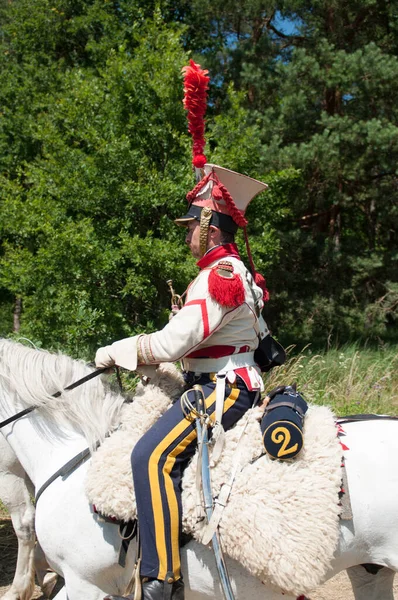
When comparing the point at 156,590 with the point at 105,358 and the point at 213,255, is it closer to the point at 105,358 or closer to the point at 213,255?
the point at 105,358

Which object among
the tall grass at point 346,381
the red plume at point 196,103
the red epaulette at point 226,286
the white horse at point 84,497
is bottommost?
the tall grass at point 346,381

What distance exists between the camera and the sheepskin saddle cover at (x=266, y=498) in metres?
2.46

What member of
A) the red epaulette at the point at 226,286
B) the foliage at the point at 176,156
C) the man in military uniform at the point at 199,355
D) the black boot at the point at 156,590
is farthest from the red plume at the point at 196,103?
the foliage at the point at 176,156

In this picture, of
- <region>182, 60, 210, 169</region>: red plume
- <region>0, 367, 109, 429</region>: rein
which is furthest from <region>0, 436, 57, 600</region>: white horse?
<region>182, 60, 210, 169</region>: red plume

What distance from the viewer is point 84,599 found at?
278 cm

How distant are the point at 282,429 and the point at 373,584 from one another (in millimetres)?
1114

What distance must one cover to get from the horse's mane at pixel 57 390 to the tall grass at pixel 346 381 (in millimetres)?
4147

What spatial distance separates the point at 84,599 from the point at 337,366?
19.6ft

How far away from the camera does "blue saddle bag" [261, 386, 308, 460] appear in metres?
2.59

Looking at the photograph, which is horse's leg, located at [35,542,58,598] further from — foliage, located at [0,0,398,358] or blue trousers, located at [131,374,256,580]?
foliage, located at [0,0,398,358]

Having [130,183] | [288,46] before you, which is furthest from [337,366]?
[288,46]

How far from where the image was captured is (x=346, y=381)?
25.3 ft

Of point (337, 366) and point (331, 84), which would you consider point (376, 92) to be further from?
point (337, 366)

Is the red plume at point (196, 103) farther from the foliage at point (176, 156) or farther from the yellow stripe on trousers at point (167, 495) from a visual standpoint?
the foliage at point (176, 156)
